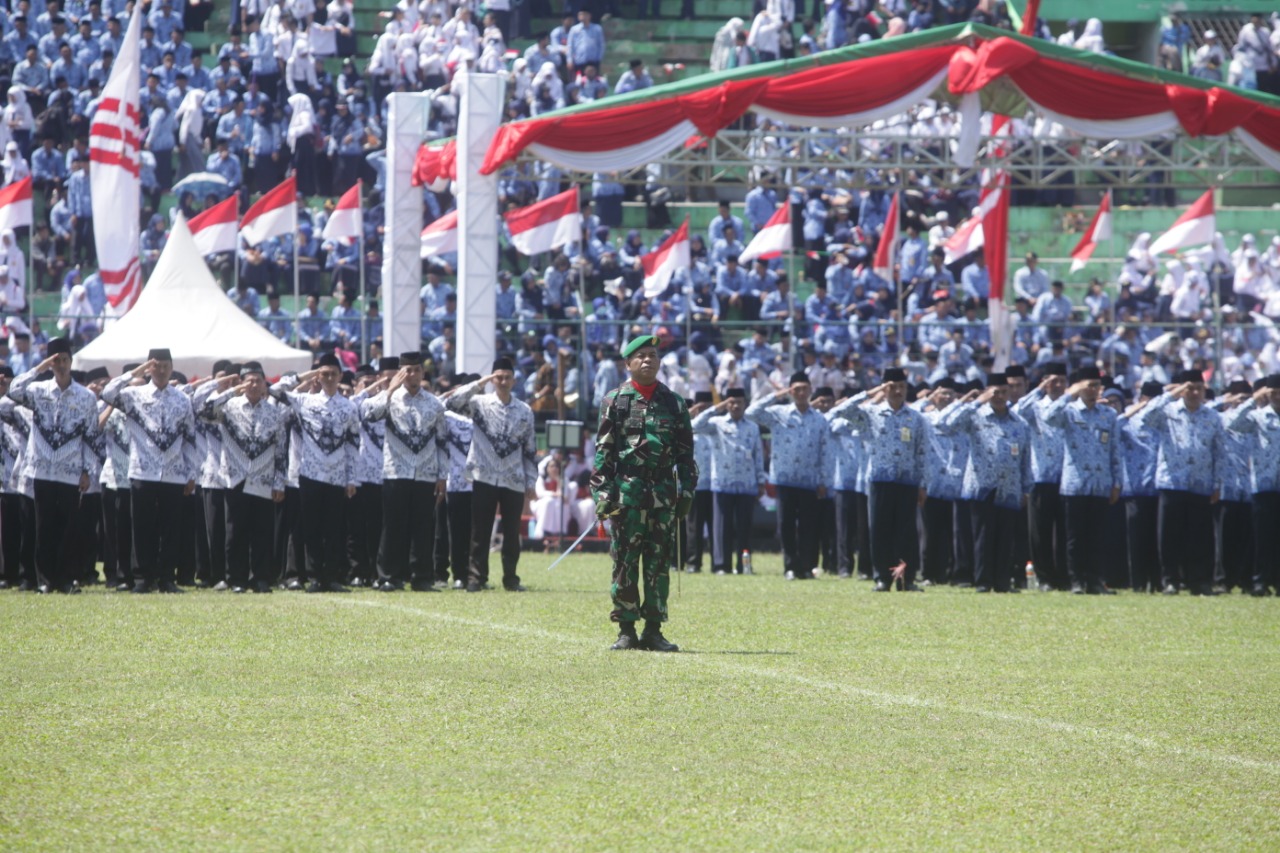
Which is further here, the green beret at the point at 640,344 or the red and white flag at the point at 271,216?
the red and white flag at the point at 271,216

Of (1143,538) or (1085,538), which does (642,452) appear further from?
(1143,538)

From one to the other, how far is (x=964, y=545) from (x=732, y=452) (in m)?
3.36

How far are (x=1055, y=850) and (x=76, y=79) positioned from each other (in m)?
28.1

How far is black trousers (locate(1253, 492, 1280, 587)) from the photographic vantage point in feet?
56.9

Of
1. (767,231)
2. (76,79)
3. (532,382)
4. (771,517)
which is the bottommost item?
(771,517)

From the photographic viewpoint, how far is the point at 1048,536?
17.5 meters

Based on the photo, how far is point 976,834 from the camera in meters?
6.07

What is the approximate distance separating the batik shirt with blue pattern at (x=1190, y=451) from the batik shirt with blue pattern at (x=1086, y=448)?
0.43 meters

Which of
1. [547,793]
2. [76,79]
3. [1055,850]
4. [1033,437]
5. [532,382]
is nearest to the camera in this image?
[1055,850]

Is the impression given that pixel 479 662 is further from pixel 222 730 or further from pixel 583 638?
pixel 222 730

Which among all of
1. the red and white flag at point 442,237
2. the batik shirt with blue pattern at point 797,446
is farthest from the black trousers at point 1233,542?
the red and white flag at point 442,237

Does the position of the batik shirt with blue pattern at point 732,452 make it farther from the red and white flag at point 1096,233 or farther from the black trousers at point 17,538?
the red and white flag at point 1096,233

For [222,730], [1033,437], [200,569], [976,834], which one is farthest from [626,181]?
[976,834]

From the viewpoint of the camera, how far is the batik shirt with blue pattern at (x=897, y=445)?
16.9 meters
